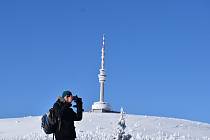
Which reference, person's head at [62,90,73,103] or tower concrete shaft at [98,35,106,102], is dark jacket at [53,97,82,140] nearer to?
person's head at [62,90,73,103]

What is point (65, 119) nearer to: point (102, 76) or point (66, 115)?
point (66, 115)

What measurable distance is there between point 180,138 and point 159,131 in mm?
4785

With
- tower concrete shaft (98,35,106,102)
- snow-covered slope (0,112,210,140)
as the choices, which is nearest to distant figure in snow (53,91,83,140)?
snow-covered slope (0,112,210,140)

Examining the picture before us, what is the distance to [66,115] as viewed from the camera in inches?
313

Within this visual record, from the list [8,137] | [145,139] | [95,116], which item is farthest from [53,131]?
[95,116]

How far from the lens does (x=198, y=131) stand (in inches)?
2763

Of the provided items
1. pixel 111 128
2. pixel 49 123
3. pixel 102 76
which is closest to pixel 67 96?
pixel 49 123

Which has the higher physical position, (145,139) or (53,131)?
(145,139)

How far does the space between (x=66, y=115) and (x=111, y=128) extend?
2365 inches

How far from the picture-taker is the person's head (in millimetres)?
7918

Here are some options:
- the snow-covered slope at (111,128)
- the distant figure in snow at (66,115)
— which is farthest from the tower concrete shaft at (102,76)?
the distant figure in snow at (66,115)

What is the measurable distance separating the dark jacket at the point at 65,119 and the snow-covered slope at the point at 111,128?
161 ft

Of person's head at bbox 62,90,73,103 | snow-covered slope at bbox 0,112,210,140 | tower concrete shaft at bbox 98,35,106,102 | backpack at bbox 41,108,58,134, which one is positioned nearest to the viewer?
backpack at bbox 41,108,58,134

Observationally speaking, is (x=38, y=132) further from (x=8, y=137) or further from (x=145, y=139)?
(x=145, y=139)
